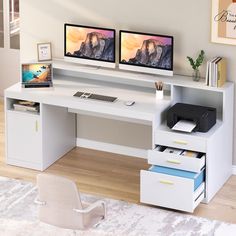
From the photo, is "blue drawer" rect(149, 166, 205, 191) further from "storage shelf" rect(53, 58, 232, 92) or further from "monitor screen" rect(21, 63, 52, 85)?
"monitor screen" rect(21, 63, 52, 85)

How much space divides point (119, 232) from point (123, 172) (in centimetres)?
105

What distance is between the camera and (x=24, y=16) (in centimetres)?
700

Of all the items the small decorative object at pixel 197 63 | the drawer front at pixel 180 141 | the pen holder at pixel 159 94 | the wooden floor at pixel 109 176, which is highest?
the small decorative object at pixel 197 63

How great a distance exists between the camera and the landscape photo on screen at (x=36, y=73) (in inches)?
259

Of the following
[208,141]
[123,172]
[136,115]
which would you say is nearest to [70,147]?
[123,172]

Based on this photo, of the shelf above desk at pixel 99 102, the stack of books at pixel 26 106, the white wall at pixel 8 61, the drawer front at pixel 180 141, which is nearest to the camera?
the drawer front at pixel 180 141

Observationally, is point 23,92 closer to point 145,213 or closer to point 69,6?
point 69,6

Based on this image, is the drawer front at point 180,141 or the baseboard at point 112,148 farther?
the baseboard at point 112,148

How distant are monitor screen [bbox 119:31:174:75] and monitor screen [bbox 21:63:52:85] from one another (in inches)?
23.8

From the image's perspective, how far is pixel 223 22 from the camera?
20.5 feet

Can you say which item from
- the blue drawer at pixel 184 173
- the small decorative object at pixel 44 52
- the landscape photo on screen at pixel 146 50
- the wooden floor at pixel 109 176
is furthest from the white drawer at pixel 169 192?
the small decorative object at pixel 44 52

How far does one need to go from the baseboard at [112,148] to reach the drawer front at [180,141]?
0.80m

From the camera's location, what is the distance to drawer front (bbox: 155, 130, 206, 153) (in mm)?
5938

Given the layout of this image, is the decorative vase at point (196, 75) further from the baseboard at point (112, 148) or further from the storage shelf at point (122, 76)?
the baseboard at point (112, 148)
